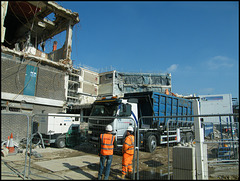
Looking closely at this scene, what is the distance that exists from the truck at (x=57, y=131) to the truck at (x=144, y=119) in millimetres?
3148

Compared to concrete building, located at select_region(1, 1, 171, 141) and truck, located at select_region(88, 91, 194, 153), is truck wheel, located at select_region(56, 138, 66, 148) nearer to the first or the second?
truck, located at select_region(88, 91, 194, 153)

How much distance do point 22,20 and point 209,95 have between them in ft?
128

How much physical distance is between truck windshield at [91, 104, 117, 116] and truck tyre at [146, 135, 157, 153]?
2599 millimetres

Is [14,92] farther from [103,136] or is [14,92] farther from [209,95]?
[209,95]

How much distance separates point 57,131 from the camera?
11953 mm

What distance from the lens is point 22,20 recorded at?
19328 millimetres

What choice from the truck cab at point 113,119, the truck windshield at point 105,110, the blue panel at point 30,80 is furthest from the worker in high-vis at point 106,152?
the blue panel at point 30,80

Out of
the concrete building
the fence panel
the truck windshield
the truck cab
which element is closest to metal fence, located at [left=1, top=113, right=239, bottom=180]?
the fence panel

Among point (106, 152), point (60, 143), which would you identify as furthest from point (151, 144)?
point (60, 143)

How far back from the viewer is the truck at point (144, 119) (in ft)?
30.7

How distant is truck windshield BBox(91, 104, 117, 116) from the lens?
9535mm

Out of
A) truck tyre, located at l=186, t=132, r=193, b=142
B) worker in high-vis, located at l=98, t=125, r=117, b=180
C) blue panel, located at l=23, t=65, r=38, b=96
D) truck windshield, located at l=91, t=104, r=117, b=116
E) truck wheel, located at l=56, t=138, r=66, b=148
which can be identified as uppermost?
blue panel, located at l=23, t=65, r=38, b=96

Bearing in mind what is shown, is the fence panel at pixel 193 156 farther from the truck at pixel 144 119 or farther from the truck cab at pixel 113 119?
the truck cab at pixel 113 119

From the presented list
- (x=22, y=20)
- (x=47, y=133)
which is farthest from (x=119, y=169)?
(x=22, y=20)
